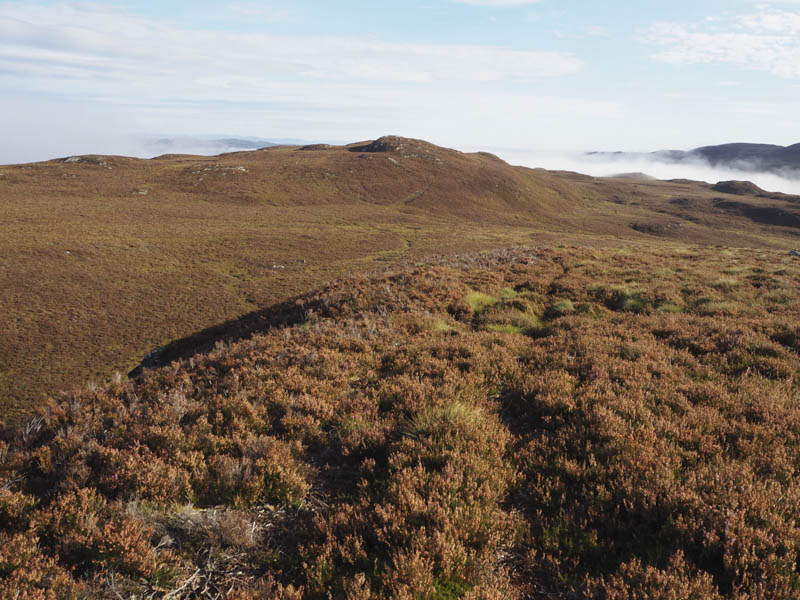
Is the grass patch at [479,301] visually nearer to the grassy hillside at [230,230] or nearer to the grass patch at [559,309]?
the grass patch at [559,309]

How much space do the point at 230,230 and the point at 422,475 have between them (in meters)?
56.2

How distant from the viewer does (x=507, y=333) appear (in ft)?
33.2

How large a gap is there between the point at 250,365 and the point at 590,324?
8.13m

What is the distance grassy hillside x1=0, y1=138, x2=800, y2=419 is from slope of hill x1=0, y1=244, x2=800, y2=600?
1072 centimetres

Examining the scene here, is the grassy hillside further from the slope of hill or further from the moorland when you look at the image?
the slope of hill

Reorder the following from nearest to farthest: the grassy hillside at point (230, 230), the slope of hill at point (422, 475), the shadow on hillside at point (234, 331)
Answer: the slope of hill at point (422, 475), the shadow on hillside at point (234, 331), the grassy hillside at point (230, 230)

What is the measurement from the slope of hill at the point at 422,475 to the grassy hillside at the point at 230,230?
35.2 feet

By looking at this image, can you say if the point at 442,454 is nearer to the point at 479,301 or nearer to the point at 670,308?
the point at 479,301

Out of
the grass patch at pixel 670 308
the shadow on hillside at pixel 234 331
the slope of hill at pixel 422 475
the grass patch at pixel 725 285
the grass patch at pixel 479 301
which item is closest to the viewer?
the slope of hill at pixel 422 475

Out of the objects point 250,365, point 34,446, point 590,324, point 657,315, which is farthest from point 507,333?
point 34,446

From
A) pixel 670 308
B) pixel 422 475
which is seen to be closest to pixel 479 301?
pixel 670 308

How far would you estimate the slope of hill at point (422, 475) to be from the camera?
3.46 m

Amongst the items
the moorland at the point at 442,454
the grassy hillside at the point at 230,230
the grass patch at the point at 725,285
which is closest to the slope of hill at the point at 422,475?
the moorland at the point at 442,454

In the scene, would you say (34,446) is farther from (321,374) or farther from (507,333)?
(507,333)
